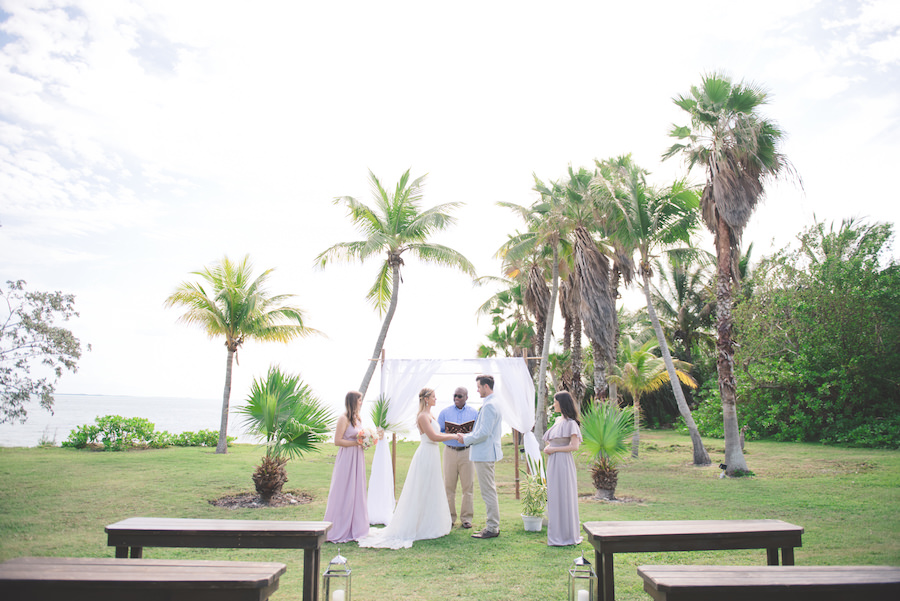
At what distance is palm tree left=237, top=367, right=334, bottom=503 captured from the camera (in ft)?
30.5

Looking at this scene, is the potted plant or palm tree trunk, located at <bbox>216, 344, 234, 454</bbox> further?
palm tree trunk, located at <bbox>216, 344, 234, 454</bbox>

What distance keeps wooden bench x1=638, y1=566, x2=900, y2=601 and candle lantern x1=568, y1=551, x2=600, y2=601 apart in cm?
66

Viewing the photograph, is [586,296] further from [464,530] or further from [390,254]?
[464,530]

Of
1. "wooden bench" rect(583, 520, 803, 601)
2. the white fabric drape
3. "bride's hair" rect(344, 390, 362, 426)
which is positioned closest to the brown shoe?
"bride's hair" rect(344, 390, 362, 426)

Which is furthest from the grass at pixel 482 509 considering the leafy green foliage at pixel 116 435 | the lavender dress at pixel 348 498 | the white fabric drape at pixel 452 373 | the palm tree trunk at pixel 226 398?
the white fabric drape at pixel 452 373

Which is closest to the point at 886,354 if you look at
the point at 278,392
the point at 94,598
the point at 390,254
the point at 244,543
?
the point at 390,254

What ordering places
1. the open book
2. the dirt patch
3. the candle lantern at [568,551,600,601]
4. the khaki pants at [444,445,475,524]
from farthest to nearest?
1. the dirt patch
2. the khaki pants at [444,445,475,524]
3. the open book
4. the candle lantern at [568,551,600,601]

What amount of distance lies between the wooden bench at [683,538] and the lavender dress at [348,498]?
386 cm

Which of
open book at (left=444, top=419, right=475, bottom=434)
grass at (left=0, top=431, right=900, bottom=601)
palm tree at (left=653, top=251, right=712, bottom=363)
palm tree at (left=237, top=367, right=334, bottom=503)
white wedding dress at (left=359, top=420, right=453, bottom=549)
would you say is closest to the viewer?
grass at (left=0, top=431, right=900, bottom=601)

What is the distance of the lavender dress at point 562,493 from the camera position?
22.2ft

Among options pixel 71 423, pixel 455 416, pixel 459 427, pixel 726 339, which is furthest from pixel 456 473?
pixel 71 423

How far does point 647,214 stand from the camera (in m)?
15.1

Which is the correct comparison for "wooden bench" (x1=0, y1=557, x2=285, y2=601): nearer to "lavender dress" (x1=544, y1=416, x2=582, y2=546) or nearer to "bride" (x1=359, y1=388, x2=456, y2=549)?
"bride" (x1=359, y1=388, x2=456, y2=549)

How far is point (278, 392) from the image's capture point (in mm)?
9320
